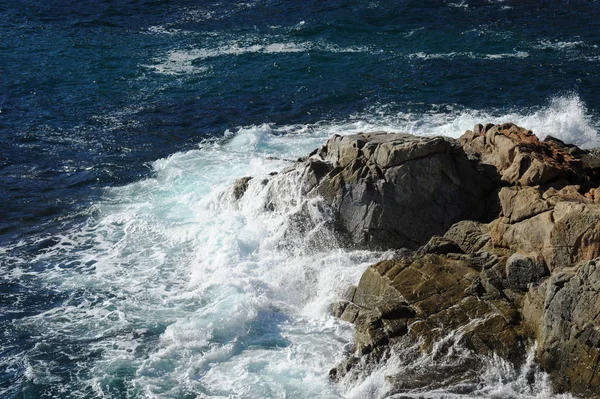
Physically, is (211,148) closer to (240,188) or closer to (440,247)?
(240,188)

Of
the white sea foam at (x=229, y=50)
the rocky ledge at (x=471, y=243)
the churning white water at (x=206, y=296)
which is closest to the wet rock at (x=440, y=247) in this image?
the rocky ledge at (x=471, y=243)

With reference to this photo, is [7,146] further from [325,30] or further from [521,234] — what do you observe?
[521,234]

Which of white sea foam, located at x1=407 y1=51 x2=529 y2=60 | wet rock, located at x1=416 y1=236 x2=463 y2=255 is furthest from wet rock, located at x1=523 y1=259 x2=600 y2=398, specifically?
white sea foam, located at x1=407 y1=51 x2=529 y2=60

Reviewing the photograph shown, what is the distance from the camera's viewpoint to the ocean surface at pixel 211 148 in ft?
70.0

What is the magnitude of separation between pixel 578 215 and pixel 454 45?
26.6 m

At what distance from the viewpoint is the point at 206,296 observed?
24.5 metres

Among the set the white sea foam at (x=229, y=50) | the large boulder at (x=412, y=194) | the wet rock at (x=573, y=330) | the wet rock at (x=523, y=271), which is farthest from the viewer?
the white sea foam at (x=229, y=50)

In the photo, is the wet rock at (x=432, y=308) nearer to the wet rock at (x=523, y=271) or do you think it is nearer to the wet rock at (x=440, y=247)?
the wet rock at (x=440, y=247)

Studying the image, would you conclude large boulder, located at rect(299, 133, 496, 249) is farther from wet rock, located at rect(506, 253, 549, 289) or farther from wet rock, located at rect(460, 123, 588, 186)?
wet rock, located at rect(506, 253, 549, 289)

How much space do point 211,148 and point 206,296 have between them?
12.2 meters

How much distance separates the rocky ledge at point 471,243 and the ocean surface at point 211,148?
2.35 ft

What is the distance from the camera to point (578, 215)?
19.9 m

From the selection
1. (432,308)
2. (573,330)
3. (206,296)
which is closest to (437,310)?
(432,308)

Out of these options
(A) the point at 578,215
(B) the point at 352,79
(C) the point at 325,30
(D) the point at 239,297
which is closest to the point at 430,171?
(A) the point at 578,215
